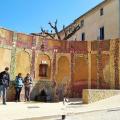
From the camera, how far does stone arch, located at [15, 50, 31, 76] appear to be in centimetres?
2140

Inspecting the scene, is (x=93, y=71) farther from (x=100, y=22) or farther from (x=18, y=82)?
(x=100, y=22)

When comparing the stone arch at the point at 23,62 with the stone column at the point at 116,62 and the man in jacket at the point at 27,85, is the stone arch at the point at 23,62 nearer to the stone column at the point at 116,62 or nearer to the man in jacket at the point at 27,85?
the man in jacket at the point at 27,85

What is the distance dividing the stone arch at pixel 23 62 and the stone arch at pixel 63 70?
265 cm

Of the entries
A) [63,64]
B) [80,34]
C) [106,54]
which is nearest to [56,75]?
[63,64]

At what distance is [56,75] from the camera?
925 inches

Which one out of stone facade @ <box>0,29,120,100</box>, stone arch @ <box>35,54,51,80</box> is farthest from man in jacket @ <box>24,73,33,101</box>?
stone arch @ <box>35,54,51,80</box>

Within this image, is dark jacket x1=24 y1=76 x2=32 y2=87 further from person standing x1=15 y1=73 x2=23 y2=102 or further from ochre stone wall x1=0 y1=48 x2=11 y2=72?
ochre stone wall x1=0 y1=48 x2=11 y2=72

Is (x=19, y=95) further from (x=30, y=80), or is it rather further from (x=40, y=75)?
(x=40, y=75)

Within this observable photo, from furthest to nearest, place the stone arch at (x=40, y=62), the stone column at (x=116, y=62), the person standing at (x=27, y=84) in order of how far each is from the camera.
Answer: the stone column at (x=116, y=62), the stone arch at (x=40, y=62), the person standing at (x=27, y=84)

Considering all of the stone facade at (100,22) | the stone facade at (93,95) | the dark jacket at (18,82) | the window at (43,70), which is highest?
the stone facade at (100,22)

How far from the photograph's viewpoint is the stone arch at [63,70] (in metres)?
23.6

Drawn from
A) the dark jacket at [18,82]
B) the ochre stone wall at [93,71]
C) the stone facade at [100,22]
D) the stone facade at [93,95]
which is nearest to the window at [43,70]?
the dark jacket at [18,82]

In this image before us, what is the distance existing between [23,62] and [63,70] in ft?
11.7

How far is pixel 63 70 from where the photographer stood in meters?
23.8
